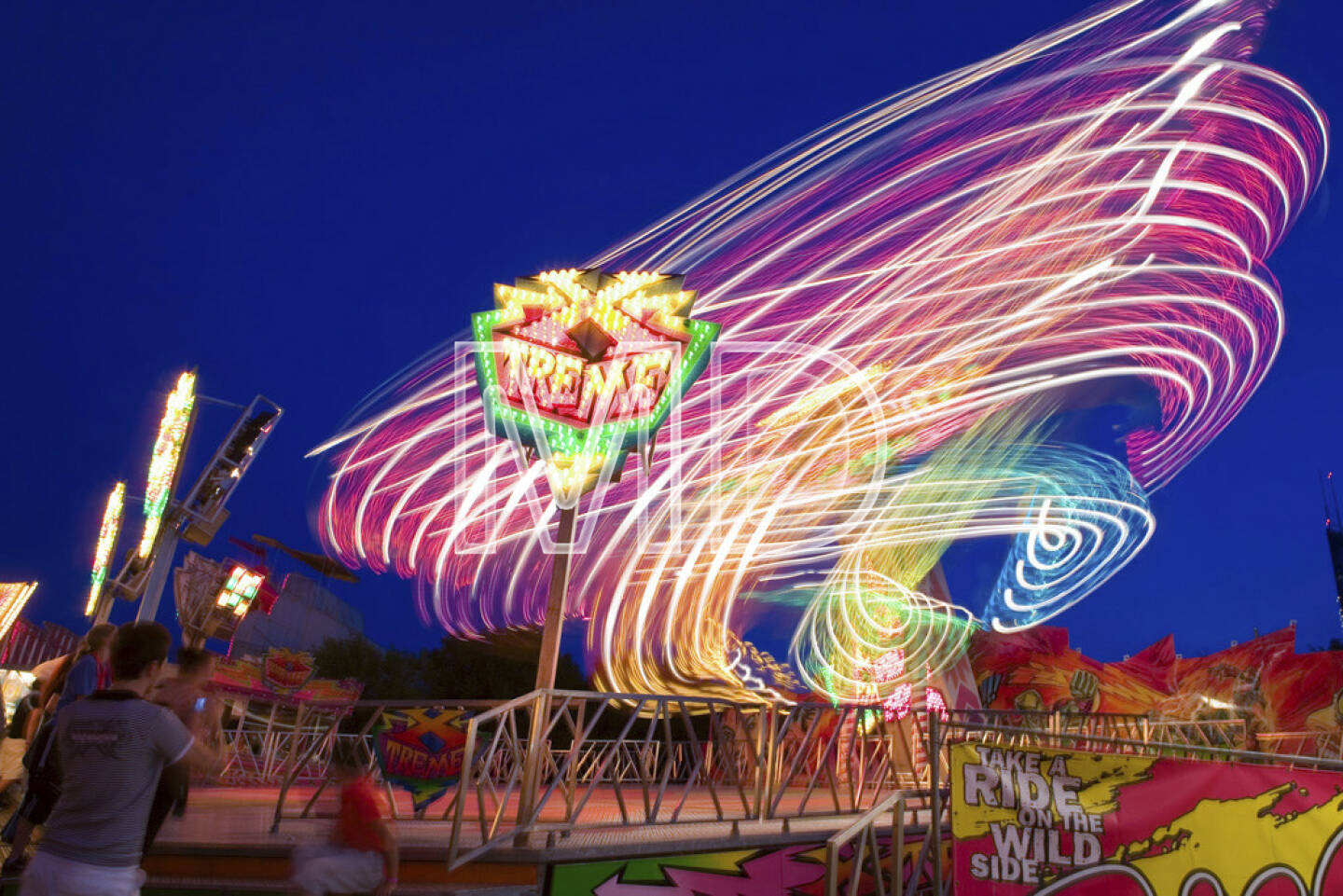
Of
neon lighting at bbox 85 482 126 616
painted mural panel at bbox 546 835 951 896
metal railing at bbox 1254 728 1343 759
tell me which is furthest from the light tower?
metal railing at bbox 1254 728 1343 759

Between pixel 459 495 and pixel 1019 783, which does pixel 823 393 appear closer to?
pixel 459 495

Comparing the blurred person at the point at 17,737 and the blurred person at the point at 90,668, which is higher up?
the blurred person at the point at 90,668

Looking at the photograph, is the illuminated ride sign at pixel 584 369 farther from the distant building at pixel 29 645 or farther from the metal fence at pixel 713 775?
the distant building at pixel 29 645

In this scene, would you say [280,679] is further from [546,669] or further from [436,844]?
[436,844]

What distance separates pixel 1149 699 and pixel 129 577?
104ft

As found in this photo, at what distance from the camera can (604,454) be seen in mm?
10078

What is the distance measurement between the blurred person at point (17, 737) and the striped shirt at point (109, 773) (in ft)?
7.47

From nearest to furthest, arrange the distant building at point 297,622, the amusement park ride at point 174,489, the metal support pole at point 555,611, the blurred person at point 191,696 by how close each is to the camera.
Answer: the blurred person at point 191,696, the metal support pole at point 555,611, the amusement park ride at point 174,489, the distant building at point 297,622

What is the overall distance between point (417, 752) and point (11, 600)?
17275 mm

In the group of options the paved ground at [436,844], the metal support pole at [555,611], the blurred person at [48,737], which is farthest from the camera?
the metal support pole at [555,611]

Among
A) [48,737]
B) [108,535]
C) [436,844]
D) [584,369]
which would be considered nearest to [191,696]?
[48,737]

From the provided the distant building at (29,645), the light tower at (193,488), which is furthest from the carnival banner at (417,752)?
the distant building at (29,645)

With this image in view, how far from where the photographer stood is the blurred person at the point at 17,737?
23.4 ft

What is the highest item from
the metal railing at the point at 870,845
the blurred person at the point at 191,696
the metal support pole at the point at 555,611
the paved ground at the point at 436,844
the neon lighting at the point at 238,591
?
the neon lighting at the point at 238,591
